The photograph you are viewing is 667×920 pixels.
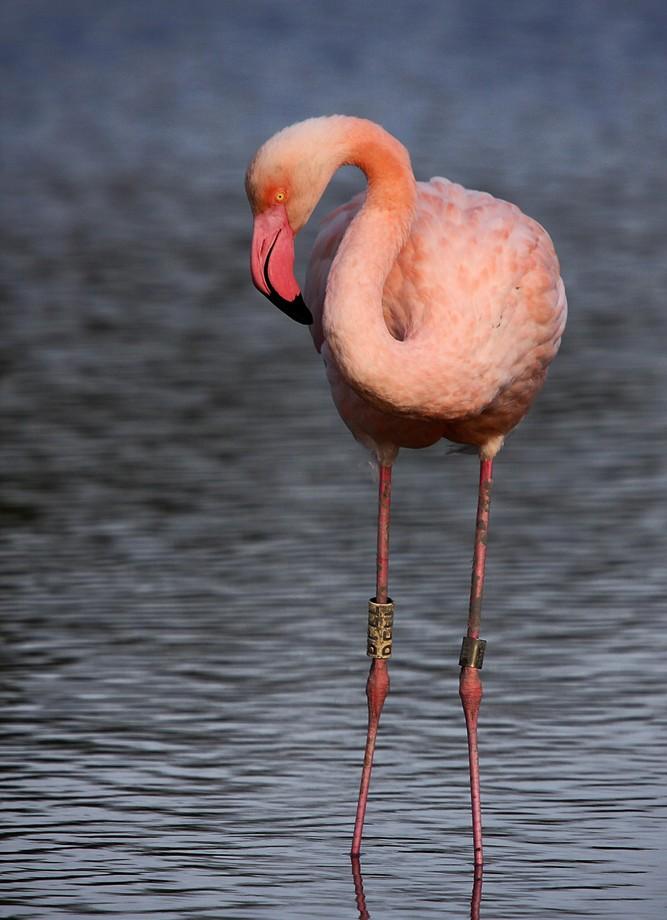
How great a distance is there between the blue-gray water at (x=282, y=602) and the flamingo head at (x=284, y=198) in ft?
4.71

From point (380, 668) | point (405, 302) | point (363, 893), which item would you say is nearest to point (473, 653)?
point (380, 668)

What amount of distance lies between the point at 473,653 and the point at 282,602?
1.48m

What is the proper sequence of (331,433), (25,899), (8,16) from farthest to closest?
1. (8,16)
2. (331,433)
3. (25,899)

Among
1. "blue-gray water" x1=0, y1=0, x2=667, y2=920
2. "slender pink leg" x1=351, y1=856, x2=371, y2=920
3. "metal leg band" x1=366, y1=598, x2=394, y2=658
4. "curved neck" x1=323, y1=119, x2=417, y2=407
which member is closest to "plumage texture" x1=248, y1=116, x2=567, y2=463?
"curved neck" x1=323, y1=119, x2=417, y2=407

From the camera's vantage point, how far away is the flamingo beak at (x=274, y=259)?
250 inches

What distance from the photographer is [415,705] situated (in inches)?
291

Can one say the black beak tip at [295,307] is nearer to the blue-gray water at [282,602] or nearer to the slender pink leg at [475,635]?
the slender pink leg at [475,635]

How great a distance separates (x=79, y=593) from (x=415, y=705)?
1.67 m

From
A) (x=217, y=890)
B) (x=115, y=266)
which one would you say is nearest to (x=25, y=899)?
(x=217, y=890)

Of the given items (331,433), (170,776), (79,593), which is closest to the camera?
(170,776)

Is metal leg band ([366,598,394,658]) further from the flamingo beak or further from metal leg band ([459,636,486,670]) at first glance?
the flamingo beak

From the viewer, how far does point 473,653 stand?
698 centimetres

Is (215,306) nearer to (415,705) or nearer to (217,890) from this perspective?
(415,705)

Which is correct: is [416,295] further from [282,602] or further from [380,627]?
[282,602]
